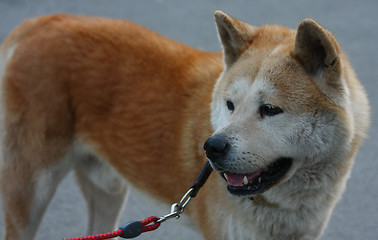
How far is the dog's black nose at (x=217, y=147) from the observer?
2.34 metres

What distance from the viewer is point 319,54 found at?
2.45 meters

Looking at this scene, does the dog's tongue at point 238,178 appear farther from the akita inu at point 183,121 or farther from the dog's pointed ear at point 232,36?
the dog's pointed ear at point 232,36

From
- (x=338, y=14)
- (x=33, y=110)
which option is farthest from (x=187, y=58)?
(x=338, y=14)

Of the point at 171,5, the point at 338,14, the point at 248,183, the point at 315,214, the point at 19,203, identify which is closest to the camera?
the point at 248,183

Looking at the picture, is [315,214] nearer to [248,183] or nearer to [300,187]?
[300,187]

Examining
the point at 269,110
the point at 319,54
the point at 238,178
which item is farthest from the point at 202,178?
the point at 319,54

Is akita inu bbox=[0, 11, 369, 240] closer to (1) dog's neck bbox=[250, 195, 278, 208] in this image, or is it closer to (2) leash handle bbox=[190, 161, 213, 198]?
(1) dog's neck bbox=[250, 195, 278, 208]

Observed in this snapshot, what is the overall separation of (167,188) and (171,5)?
5.51 metres

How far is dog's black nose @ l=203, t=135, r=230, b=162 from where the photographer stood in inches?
92.0

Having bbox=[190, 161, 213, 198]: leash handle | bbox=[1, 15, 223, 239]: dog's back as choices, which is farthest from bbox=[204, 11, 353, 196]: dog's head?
bbox=[1, 15, 223, 239]: dog's back

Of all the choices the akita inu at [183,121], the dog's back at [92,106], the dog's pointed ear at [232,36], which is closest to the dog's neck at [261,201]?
the akita inu at [183,121]

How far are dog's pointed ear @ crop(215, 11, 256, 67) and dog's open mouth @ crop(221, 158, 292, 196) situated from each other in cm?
66

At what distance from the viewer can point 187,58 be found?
3314 millimetres

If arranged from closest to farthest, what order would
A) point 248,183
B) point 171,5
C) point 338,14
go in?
point 248,183 < point 338,14 < point 171,5
